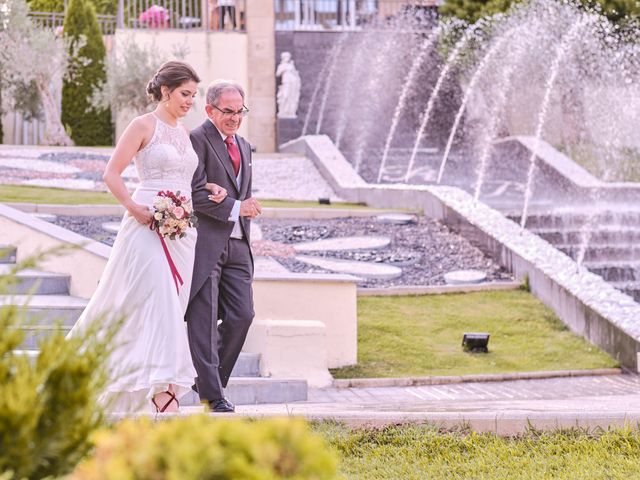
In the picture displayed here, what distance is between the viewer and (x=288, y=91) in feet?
97.3

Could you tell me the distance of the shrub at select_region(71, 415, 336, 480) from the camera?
1975 millimetres

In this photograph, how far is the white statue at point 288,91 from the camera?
2962 centimetres

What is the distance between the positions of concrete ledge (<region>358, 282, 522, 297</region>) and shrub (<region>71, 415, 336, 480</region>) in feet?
31.3

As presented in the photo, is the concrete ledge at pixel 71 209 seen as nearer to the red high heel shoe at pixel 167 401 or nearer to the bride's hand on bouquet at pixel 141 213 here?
the bride's hand on bouquet at pixel 141 213

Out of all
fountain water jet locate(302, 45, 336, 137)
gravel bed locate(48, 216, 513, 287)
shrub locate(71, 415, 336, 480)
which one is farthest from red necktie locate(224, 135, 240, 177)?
fountain water jet locate(302, 45, 336, 137)

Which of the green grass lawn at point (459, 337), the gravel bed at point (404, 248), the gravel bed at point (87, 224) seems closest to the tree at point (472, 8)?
the gravel bed at point (404, 248)

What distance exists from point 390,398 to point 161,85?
3062mm

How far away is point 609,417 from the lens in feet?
18.3

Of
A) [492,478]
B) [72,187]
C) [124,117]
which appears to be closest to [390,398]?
[492,478]

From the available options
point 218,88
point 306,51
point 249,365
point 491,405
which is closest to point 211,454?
point 218,88

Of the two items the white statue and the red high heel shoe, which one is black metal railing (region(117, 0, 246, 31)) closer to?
the white statue

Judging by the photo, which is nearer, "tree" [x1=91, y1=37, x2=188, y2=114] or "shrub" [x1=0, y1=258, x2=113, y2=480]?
"shrub" [x1=0, y1=258, x2=113, y2=480]

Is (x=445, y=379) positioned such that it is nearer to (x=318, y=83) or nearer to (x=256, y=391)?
(x=256, y=391)

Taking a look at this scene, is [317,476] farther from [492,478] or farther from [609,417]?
[609,417]
